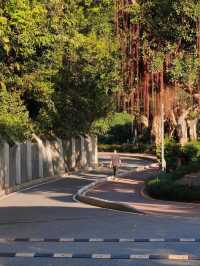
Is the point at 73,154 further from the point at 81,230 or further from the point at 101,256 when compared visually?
the point at 101,256

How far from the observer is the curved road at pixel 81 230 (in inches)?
451

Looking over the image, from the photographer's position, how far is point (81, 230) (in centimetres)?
1570

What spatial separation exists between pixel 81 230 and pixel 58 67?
2501 cm

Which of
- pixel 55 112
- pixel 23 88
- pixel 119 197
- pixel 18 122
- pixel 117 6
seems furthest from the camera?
pixel 55 112

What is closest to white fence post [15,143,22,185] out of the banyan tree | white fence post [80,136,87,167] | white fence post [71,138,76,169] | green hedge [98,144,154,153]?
the banyan tree

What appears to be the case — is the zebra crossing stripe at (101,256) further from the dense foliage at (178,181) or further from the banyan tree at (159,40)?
the banyan tree at (159,40)

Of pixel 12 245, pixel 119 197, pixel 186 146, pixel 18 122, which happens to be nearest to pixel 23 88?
pixel 18 122

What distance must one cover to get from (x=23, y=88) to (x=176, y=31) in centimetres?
1841

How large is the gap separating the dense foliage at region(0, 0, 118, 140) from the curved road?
18.9 feet

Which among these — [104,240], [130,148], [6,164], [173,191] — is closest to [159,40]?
[173,191]

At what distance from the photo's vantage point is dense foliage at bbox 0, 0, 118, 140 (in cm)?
2755

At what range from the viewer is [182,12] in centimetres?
2212

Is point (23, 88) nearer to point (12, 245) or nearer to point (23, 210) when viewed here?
point (23, 210)

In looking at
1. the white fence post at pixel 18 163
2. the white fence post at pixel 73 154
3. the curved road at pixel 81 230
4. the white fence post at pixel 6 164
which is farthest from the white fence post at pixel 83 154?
the curved road at pixel 81 230
